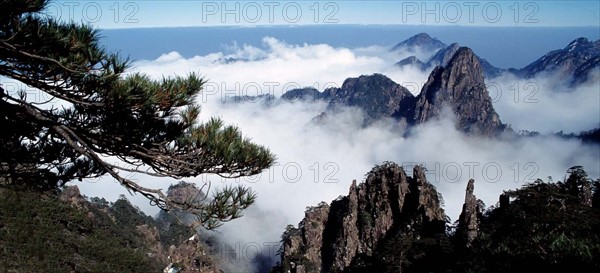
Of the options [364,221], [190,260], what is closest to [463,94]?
[364,221]

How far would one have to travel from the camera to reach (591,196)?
55.4 feet

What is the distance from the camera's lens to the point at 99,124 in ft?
13.6

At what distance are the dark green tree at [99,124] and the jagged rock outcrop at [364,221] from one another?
2249cm

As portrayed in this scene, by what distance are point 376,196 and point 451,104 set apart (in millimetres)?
79244

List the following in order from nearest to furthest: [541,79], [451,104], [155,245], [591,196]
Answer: [591,196] < [155,245] < [451,104] < [541,79]

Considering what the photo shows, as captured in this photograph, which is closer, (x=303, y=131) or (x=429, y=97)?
(x=429, y=97)

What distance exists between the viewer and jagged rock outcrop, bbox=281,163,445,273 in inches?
1065

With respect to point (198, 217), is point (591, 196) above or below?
below

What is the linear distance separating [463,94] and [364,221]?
8355 cm

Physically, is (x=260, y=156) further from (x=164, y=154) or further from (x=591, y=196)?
(x=591, y=196)

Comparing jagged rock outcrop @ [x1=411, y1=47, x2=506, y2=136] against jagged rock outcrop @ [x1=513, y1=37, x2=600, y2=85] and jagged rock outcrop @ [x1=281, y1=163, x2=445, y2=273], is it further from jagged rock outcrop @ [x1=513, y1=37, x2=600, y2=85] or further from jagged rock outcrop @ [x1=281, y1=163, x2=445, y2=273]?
jagged rock outcrop @ [x1=281, y1=163, x2=445, y2=273]

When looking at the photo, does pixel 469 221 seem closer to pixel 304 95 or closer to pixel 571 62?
pixel 304 95

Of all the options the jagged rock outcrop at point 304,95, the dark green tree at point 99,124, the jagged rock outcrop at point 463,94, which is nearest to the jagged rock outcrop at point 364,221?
the dark green tree at point 99,124

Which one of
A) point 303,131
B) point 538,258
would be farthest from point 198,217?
point 303,131
